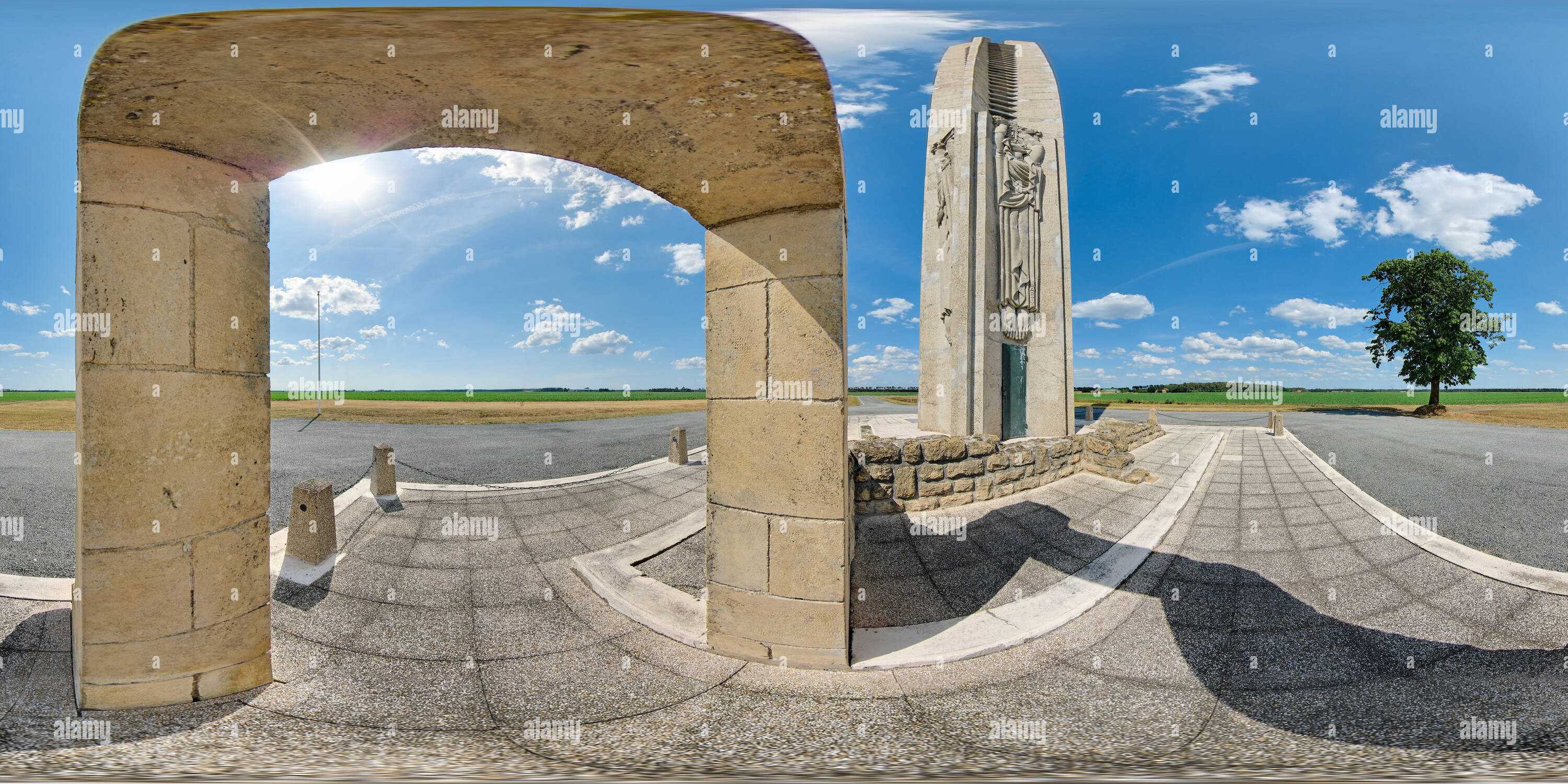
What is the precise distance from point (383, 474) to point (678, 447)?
365 centimetres

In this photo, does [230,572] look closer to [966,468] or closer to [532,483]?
[532,483]

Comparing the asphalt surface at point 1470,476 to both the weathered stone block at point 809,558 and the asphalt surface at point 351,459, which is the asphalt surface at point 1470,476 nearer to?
the weathered stone block at point 809,558

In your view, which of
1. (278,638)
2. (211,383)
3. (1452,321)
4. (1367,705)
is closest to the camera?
(1367,705)

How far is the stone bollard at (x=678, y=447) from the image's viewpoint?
6.84 m

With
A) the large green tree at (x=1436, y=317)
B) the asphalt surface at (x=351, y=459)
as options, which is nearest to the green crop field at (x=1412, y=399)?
the large green tree at (x=1436, y=317)

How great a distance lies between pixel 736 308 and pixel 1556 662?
518 centimetres

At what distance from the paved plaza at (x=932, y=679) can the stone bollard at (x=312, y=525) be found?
411 mm

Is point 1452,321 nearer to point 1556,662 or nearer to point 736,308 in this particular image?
point 1556,662

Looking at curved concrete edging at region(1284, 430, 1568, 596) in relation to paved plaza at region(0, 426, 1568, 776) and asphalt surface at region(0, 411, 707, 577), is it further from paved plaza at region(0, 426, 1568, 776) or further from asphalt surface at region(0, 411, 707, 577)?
asphalt surface at region(0, 411, 707, 577)

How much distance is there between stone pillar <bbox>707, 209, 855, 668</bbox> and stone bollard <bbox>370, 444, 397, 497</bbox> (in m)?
4.92

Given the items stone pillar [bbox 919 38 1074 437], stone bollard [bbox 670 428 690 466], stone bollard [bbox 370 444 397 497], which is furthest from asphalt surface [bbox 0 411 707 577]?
stone pillar [bbox 919 38 1074 437]

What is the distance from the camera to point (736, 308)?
116 inches

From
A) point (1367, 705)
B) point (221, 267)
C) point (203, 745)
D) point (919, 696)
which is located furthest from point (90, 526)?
point (1367, 705)

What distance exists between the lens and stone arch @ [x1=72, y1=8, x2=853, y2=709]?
2.01 meters
